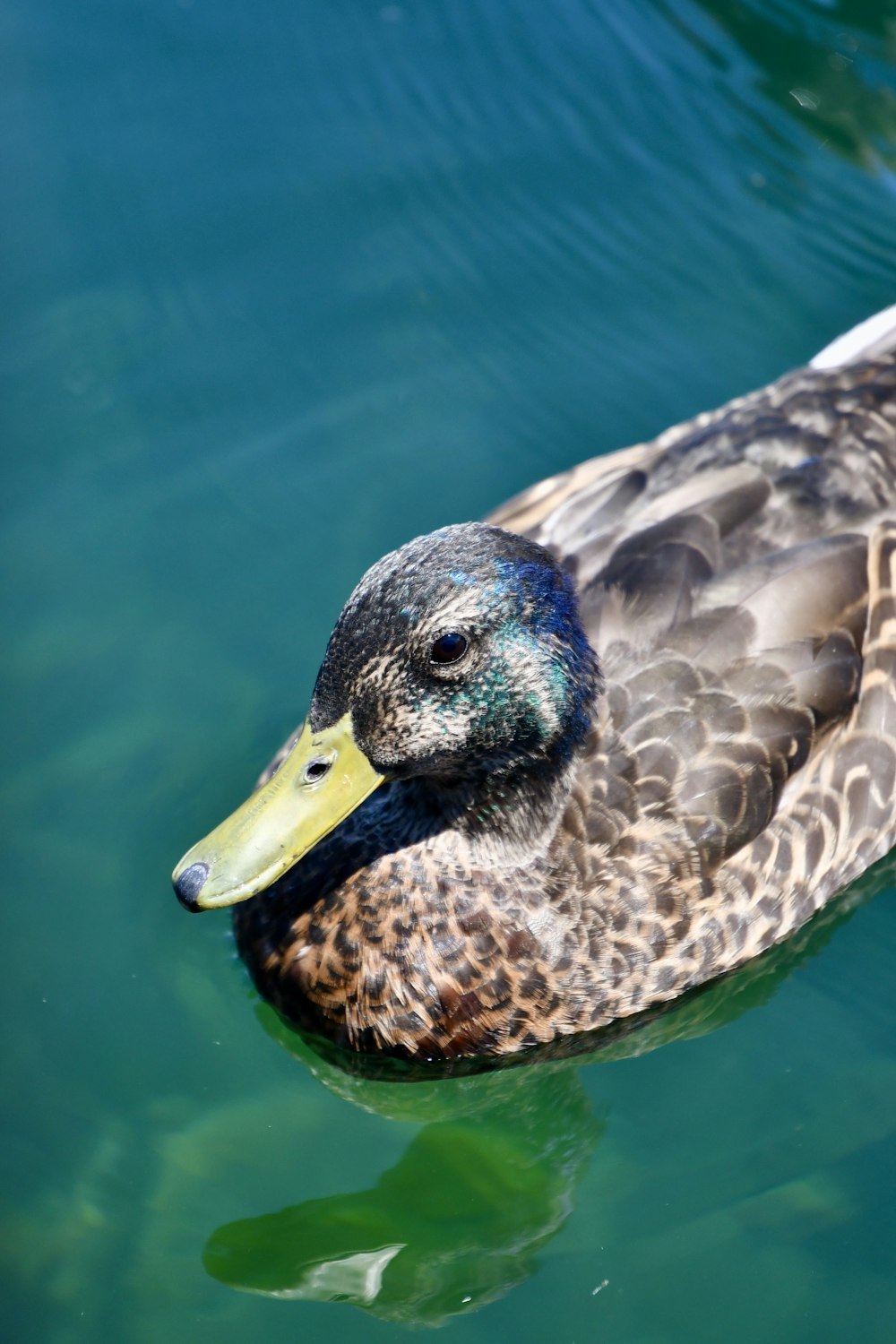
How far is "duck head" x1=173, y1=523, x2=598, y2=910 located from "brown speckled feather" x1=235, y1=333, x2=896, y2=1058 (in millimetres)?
402

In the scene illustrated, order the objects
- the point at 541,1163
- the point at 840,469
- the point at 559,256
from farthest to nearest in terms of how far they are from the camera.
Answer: the point at 559,256, the point at 840,469, the point at 541,1163

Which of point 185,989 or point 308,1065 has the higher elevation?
point 185,989

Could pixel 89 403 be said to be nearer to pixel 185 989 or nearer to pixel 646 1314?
pixel 185 989

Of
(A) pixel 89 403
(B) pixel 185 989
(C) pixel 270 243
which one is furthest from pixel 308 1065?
(C) pixel 270 243

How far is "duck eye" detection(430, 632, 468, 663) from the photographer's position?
4.35 metres

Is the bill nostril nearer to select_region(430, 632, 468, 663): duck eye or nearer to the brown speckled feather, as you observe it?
the brown speckled feather

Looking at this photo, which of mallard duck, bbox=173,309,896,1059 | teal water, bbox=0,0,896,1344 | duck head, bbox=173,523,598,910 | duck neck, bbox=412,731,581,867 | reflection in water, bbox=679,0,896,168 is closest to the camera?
duck head, bbox=173,523,598,910

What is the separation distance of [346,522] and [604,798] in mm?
1922

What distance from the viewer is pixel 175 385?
684 cm

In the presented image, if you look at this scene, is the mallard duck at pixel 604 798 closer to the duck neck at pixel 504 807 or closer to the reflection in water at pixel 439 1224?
the duck neck at pixel 504 807

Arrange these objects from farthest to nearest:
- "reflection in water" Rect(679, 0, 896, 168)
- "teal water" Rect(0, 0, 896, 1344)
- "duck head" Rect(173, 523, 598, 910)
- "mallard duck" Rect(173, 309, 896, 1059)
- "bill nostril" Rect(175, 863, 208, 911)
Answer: "reflection in water" Rect(679, 0, 896, 168)
"teal water" Rect(0, 0, 896, 1344)
"mallard duck" Rect(173, 309, 896, 1059)
"bill nostril" Rect(175, 863, 208, 911)
"duck head" Rect(173, 523, 598, 910)

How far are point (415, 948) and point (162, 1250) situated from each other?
1.07 meters

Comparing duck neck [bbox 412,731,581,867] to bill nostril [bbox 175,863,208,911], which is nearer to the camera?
bill nostril [bbox 175,863,208,911]

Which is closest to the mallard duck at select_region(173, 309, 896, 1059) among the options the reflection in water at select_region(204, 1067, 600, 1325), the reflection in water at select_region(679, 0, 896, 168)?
the reflection in water at select_region(204, 1067, 600, 1325)
